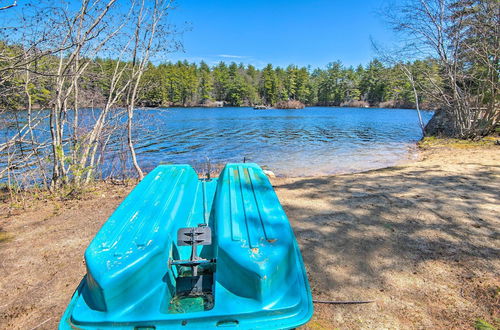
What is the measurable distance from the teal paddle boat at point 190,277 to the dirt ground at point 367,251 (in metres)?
0.74

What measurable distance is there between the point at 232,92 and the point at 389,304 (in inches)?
2878

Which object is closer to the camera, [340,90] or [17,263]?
[17,263]

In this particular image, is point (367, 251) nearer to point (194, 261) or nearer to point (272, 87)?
point (194, 261)

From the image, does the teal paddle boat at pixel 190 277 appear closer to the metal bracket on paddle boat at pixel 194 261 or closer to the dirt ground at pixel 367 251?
the metal bracket on paddle boat at pixel 194 261

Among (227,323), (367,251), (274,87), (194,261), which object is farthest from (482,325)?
(274,87)

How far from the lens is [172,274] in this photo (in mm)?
1854

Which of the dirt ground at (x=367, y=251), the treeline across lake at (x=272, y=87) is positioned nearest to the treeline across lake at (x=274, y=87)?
the treeline across lake at (x=272, y=87)

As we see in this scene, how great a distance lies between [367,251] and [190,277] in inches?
77.8

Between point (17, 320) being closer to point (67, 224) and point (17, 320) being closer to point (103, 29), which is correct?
point (67, 224)

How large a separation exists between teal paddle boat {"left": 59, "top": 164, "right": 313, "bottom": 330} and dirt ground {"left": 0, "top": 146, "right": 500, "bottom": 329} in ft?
2.41

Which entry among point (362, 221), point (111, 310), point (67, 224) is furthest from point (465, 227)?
point (67, 224)

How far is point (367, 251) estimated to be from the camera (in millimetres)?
2943

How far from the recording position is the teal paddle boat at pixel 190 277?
1.45 m

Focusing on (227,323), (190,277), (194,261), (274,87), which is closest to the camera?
(227,323)
